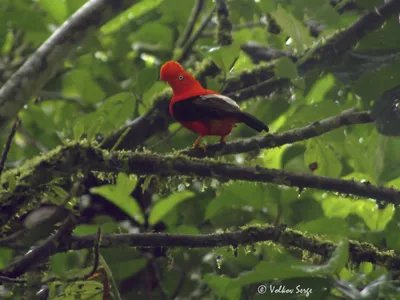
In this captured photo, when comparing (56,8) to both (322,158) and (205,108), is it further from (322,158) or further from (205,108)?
(322,158)

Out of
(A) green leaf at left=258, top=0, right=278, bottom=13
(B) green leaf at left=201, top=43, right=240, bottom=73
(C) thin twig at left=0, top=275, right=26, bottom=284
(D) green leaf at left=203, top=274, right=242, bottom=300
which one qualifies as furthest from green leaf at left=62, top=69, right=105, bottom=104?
(D) green leaf at left=203, top=274, right=242, bottom=300

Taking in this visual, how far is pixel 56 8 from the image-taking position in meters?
3.01

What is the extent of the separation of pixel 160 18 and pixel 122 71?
424 mm

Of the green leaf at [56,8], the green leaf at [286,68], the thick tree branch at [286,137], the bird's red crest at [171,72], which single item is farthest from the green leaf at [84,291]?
the green leaf at [56,8]

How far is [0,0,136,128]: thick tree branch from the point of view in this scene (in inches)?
75.3

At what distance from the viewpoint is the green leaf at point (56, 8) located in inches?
118

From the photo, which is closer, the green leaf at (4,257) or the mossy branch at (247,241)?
the mossy branch at (247,241)

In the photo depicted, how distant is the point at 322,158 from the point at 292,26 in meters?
0.61

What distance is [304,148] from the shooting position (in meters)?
2.59

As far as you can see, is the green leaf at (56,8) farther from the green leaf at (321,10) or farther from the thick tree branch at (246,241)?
the thick tree branch at (246,241)

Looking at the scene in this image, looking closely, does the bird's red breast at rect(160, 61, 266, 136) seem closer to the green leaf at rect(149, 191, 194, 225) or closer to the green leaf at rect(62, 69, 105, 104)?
the green leaf at rect(149, 191, 194, 225)

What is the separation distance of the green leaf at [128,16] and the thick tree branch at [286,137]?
132 centimetres

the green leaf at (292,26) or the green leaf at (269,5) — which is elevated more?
the green leaf at (269,5)

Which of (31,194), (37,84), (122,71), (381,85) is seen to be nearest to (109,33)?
(122,71)
